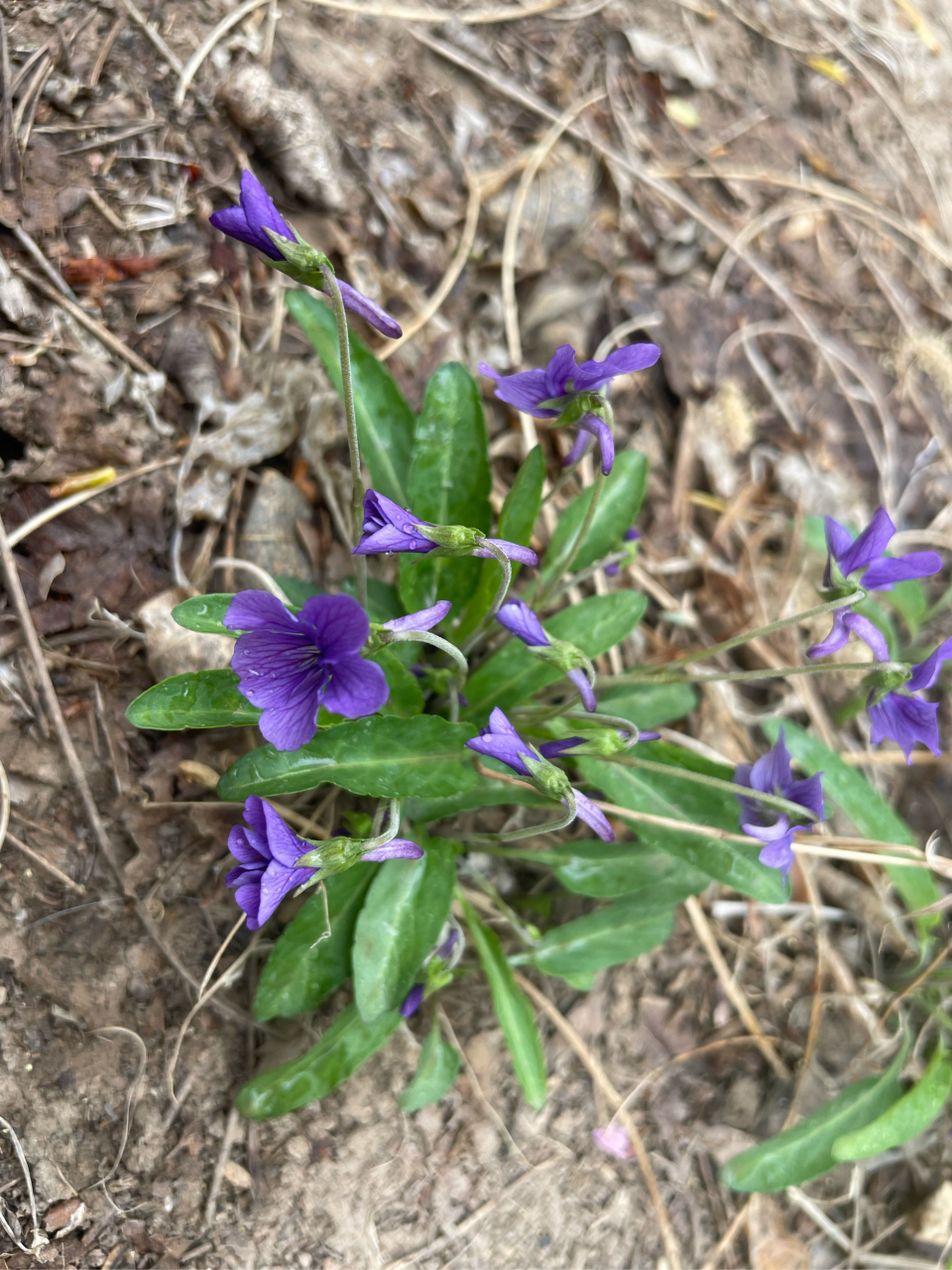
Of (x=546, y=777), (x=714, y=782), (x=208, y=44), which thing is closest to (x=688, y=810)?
(x=714, y=782)

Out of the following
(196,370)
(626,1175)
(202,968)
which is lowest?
(626,1175)

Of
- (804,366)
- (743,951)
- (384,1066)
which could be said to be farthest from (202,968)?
(804,366)

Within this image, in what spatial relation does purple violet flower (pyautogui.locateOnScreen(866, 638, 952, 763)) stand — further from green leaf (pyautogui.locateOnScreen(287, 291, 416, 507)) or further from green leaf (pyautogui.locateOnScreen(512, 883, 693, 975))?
green leaf (pyautogui.locateOnScreen(287, 291, 416, 507))

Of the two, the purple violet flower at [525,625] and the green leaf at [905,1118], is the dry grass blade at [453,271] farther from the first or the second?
the green leaf at [905,1118]

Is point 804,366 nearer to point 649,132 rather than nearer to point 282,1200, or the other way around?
point 649,132

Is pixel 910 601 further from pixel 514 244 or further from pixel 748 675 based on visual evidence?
pixel 514 244

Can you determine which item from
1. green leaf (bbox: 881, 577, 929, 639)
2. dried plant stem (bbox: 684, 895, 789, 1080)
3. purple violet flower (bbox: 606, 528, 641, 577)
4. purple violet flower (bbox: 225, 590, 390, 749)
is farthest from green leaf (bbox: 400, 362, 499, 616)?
green leaf (bbox: 881, 577, 929, 639)
